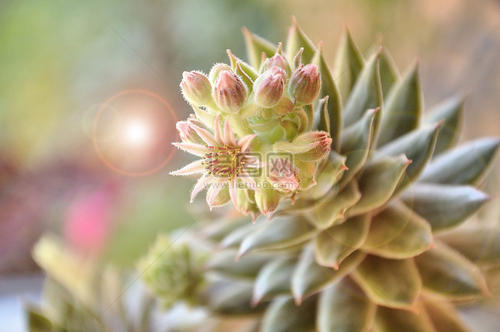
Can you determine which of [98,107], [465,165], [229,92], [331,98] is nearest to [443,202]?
[465,165]

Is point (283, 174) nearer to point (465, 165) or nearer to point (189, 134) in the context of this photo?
point (189, 134)

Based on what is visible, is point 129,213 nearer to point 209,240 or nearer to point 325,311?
point 209,240

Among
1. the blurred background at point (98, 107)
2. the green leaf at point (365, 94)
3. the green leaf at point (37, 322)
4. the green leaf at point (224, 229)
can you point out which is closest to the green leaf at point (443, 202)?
the green leaf at point (365, 94)

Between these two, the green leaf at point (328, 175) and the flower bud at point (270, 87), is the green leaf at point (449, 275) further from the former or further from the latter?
the flower bud at point (270, 87)

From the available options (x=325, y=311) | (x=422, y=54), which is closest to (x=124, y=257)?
(x=325, y=311)

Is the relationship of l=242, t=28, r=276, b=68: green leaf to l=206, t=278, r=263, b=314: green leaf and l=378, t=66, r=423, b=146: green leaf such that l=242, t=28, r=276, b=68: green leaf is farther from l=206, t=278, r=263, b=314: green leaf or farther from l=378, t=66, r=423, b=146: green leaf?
l=206, t=278, r=263, b=314: green leaf

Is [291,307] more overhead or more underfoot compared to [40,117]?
more underfoot
